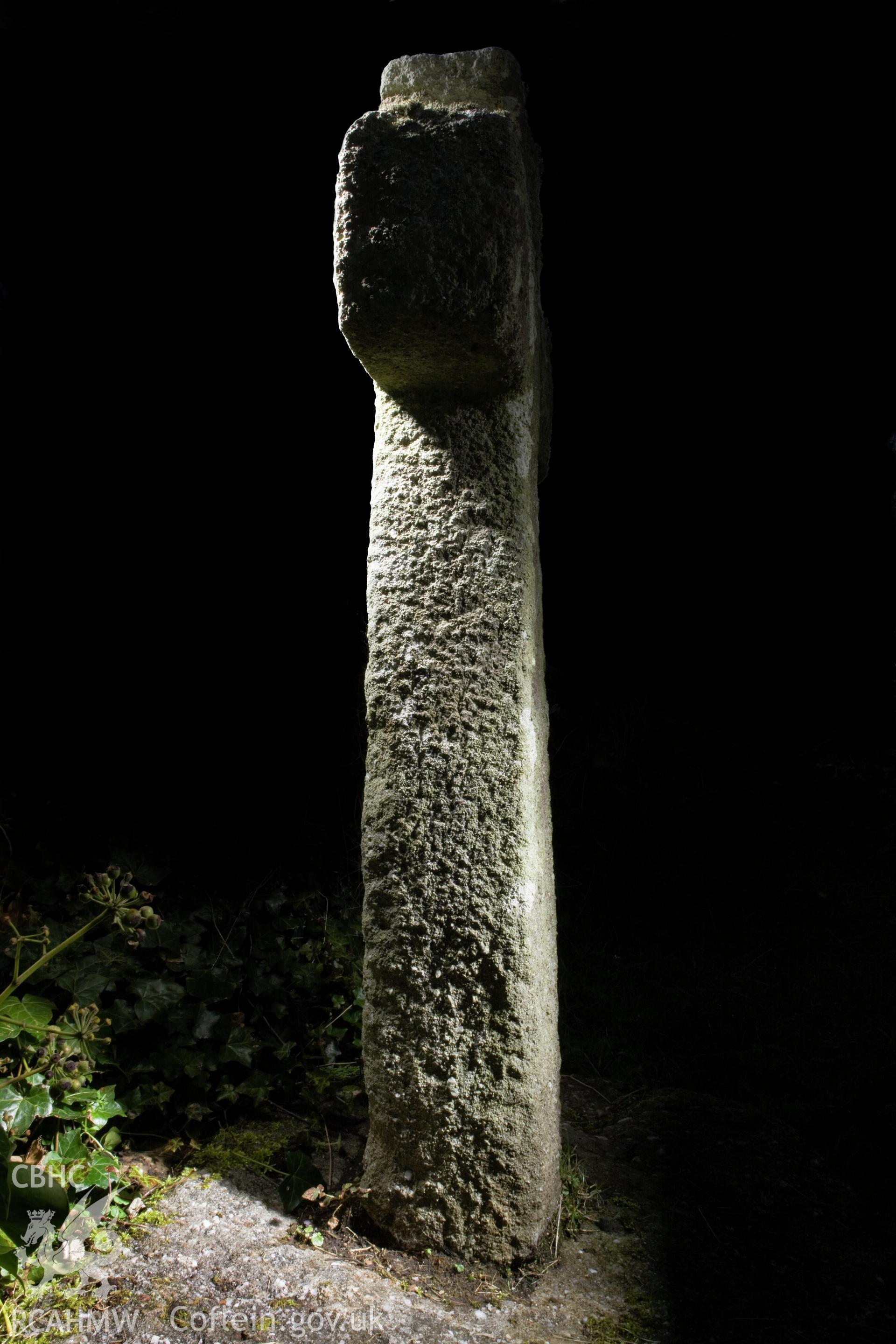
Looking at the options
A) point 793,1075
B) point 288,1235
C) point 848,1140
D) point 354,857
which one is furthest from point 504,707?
point 793,1075

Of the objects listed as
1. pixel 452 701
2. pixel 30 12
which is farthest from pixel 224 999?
pixel 30 12

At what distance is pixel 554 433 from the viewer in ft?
12.7

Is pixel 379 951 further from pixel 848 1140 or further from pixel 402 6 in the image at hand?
pixel 402 6

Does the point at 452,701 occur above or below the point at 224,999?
above

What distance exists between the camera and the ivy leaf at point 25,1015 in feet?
4.71

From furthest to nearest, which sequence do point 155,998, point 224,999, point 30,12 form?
point 30,12, point 224,999, point 155,998

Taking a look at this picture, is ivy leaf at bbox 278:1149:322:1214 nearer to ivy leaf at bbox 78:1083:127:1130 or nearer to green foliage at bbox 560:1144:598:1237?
ivy leaf at bbox 78:1083:127:1130

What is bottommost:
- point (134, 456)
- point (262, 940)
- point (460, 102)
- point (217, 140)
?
point (262, 940)

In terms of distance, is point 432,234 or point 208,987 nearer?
point 432,234

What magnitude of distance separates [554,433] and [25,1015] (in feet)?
10.0

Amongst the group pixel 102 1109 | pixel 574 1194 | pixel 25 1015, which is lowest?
pixel 574 1194

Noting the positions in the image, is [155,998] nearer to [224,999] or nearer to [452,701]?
[224,999]

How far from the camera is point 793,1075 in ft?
8.82

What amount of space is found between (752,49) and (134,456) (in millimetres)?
2484
